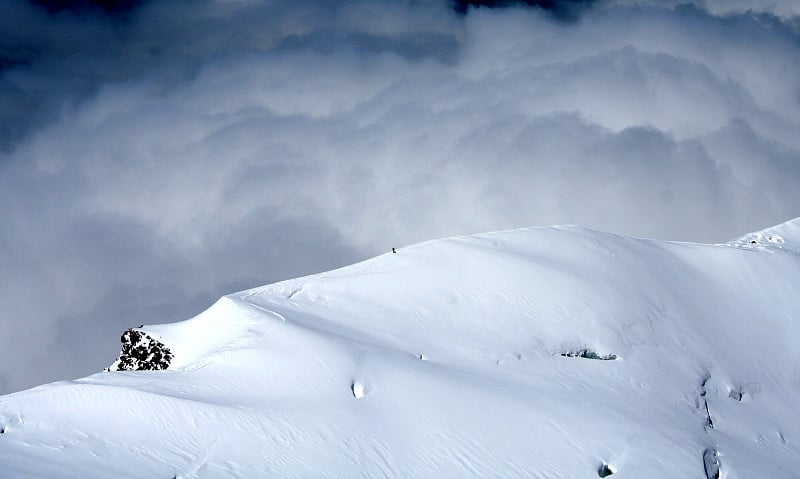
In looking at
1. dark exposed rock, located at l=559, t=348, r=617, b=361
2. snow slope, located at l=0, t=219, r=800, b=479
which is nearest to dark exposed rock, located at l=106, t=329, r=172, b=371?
snow slope, located at l=0, t=219, r=800, b=479

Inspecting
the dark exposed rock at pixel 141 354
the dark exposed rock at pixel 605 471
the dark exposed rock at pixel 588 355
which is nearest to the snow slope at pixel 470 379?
the dark exposed rock at pixel 588 355

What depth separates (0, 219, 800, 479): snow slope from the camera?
25.0m

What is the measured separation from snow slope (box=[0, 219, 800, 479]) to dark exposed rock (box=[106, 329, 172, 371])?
0.63 metres

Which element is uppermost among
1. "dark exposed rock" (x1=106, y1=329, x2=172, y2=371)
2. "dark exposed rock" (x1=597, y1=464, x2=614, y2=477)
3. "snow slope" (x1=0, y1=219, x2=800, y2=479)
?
"snow slope" (x1=0, y1=219, x2=800, y2=479)

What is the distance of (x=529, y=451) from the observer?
1081 inches

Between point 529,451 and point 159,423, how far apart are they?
41.3 ft

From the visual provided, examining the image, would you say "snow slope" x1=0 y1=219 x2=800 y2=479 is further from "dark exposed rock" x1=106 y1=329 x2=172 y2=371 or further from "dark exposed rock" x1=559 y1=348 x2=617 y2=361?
"dark exposed rock" x1=106 y1=329 x2=172 y2=371

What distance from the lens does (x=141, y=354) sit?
3478 centimetres

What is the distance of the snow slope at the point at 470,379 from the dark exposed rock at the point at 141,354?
63 cm

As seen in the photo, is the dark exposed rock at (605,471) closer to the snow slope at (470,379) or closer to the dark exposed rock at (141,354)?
the snow slope at (470,379)

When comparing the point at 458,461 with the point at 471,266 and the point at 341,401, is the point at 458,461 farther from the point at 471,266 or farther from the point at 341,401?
the point at 471,266

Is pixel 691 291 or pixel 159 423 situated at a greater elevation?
pixel 691 291

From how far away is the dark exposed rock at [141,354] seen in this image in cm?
3419

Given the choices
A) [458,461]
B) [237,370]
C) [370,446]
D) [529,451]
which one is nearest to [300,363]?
[237,370]
